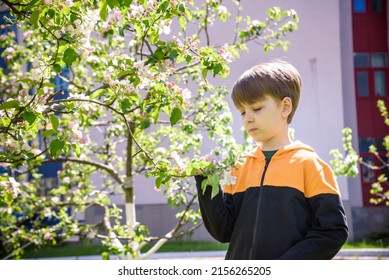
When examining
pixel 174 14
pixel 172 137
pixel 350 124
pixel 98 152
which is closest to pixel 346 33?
pixel 350 124

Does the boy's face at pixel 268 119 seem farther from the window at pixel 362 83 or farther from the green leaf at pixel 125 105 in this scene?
the window at pixel 362 83

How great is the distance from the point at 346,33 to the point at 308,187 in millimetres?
2238

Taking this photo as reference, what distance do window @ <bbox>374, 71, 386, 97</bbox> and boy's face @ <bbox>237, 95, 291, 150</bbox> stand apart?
1910 mm

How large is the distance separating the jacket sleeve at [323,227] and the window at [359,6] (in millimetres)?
2179

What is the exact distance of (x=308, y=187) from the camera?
1.18 m

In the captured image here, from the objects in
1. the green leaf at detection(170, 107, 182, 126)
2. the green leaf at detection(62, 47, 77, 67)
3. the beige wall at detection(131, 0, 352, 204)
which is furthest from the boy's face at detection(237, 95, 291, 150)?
the beige wall at detection(131, 0, 352, 204)

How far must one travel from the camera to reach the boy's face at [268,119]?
1262mm

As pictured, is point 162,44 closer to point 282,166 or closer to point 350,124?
point 282,166

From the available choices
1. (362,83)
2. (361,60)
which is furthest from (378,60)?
(362,83)

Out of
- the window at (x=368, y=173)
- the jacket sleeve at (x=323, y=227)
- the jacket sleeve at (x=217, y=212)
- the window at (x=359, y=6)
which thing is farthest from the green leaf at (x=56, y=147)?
the window at (x=368, y=173)

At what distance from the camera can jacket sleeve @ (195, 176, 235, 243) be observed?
124 cm

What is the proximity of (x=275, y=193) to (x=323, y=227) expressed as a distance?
4.7 inches
